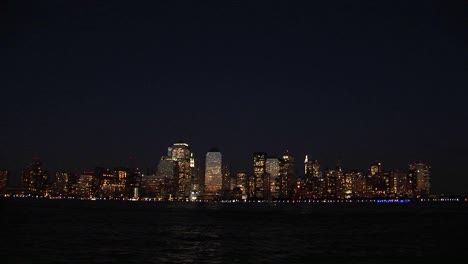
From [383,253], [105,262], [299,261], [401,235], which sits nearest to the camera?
[105,262]

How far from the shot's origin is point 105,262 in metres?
47.2

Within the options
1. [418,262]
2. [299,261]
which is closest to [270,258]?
[299,261]

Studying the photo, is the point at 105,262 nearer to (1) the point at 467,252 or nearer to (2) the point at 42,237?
(2) the point at 42,237

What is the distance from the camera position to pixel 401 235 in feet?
260

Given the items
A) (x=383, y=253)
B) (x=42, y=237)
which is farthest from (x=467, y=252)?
(x=42, y=237)

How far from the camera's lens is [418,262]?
49562mm

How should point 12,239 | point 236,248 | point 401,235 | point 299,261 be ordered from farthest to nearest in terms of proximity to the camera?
point 401,235, point 12,239, point 236,248, point 299,261

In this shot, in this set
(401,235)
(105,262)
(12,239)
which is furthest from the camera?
(401,235)

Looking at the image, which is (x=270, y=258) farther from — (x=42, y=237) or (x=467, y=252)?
(x=42, y=237)

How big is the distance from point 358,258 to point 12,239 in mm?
41564

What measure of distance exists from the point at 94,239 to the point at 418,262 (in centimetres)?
3913

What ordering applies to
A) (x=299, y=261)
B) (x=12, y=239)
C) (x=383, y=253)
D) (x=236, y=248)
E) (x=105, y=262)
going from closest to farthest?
(x=105, y=262), (x=299, y=261), (x=383, y=253), (x=236, y=248), (x=12, y=239)

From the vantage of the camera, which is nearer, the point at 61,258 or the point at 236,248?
the point at 61,258

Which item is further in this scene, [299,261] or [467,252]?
[467,252]
